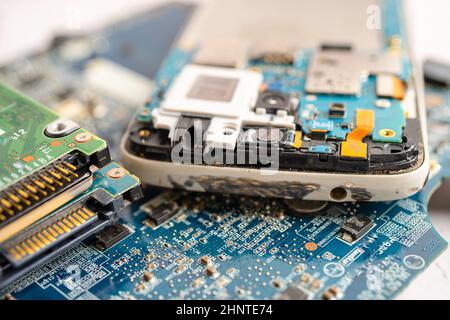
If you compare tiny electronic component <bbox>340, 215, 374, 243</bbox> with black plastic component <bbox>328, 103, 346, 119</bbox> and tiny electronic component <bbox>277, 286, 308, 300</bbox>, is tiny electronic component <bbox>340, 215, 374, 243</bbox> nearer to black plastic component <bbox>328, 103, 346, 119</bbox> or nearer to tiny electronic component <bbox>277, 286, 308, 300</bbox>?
tiny electronic component <bbox>277, 286, 308, 300</bbox>

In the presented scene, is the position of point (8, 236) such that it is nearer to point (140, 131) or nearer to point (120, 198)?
point (120, 198)

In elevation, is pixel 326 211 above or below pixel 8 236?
below

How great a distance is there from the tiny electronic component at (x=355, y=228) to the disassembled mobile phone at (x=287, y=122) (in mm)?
226

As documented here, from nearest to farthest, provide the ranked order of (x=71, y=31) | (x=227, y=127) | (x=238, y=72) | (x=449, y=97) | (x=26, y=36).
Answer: (x=227, y=127), (x=238, y=72), (x=449, y=97), (x=71, y=31), (x=26, y=36)

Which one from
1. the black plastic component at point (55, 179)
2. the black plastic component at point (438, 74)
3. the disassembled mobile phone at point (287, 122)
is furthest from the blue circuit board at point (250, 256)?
the black plastic component at point (438, 74)

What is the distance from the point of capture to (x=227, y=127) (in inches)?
258

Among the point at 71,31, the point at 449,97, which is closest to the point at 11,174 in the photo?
the point at 71,31

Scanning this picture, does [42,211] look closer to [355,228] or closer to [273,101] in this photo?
[273,101]

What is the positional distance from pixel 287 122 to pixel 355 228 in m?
1.23

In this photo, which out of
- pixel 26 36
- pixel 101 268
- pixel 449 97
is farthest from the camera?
pixel 26 36

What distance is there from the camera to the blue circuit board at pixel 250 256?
5.88 metres

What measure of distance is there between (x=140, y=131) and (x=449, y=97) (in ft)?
13.7

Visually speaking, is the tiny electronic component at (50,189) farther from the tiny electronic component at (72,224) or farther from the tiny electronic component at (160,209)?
the tiny electronic component at (160,209)

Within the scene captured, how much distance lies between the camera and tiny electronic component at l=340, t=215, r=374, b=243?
6.32 metres
